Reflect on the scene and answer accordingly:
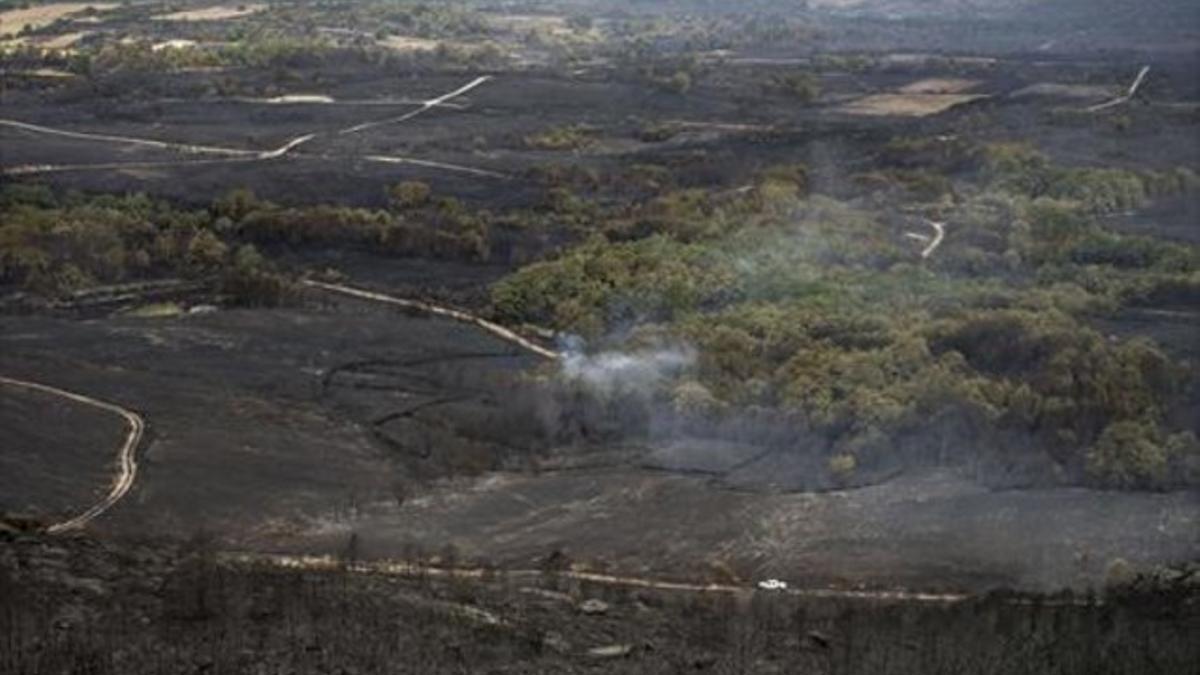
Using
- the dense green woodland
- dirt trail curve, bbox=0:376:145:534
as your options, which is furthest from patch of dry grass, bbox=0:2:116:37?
dirt trail curve, bbox=0:376:145:534

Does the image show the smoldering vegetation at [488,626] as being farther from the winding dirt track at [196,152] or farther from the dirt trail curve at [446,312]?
the winding dirt track at [196,152]

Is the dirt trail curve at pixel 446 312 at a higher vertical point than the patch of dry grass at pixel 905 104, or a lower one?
higher

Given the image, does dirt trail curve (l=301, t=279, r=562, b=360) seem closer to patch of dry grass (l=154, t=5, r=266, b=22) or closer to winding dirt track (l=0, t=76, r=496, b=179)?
winding dirt track (l=0, t=76, r=496, b=179)

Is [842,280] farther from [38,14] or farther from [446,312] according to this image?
[38,14]

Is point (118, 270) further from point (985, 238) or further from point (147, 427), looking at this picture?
point (985, 238)

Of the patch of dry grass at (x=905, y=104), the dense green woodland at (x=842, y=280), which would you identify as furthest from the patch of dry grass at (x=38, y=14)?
the dense green woodland at (x=842, y=280)

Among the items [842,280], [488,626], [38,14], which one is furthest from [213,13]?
[488,626]
